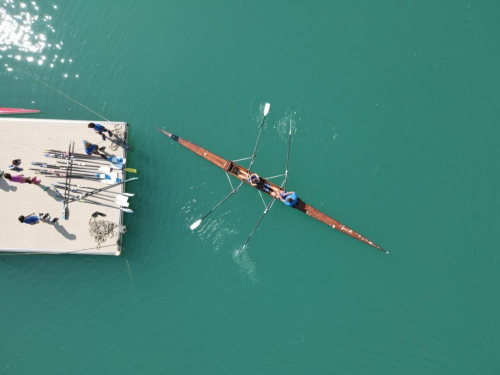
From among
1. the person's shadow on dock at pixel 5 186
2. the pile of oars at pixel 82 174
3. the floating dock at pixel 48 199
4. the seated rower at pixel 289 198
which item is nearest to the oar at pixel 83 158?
the pile of oars at pixel 82 174

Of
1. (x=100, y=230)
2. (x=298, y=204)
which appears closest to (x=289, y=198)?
(x=298, y=204)

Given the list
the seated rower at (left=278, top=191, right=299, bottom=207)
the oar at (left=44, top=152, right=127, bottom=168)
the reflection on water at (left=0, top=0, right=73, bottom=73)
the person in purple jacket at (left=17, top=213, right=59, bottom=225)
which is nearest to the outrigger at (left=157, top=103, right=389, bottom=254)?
the seated rower at (left=278, top=191, right=299, bottom=207)

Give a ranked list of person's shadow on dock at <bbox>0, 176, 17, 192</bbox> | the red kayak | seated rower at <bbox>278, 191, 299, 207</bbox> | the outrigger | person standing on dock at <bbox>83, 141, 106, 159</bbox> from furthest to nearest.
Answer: the red kayak → the outrigger → person's shadow on dock at <bbox>0, 176, 17, 192</bbox> → seated rower at <bbox>278, 191, 299, 207</bbox> → person standing on dock at <bbox>83, 141, 106, 159</bbox>

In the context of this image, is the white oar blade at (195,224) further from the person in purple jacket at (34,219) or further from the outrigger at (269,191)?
the person in purple jacket at (34,219)

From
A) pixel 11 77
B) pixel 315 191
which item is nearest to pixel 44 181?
pixel 11 77

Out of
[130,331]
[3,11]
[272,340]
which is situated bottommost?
[130,331]

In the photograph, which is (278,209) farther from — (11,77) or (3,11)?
(3,11)

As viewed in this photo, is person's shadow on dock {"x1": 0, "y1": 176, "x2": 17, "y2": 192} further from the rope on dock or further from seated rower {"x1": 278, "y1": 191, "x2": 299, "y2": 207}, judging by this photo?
seated rower {"x1": 278, "y1": 191, "x2": 299, "y2": 207}
